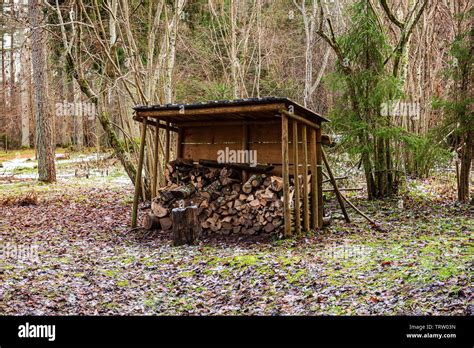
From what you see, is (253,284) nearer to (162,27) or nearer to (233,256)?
(233,256)

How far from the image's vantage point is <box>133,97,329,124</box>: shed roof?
8.58m

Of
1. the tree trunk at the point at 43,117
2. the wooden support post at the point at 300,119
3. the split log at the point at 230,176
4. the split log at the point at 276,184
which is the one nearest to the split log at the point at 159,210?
the split log at the point at 230,176

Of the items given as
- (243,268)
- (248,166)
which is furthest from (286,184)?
(243,268)

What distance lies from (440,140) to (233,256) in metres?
6.92

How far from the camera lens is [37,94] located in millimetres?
17734

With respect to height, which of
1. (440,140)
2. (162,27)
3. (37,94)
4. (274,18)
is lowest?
(440,140)

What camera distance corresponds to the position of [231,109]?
8.90 m

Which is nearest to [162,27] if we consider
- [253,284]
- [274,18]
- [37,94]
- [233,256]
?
[37,94]

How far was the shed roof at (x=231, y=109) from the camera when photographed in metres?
8.58

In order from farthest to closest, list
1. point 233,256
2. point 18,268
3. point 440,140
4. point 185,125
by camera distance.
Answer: point 440,140
point 185,125
point 233,256
point 18,268

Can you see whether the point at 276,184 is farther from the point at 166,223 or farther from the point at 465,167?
the point at 465,167

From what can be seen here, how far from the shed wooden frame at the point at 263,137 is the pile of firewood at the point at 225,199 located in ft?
1.19

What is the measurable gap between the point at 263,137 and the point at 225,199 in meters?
1.59

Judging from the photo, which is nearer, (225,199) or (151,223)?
(225,199)
